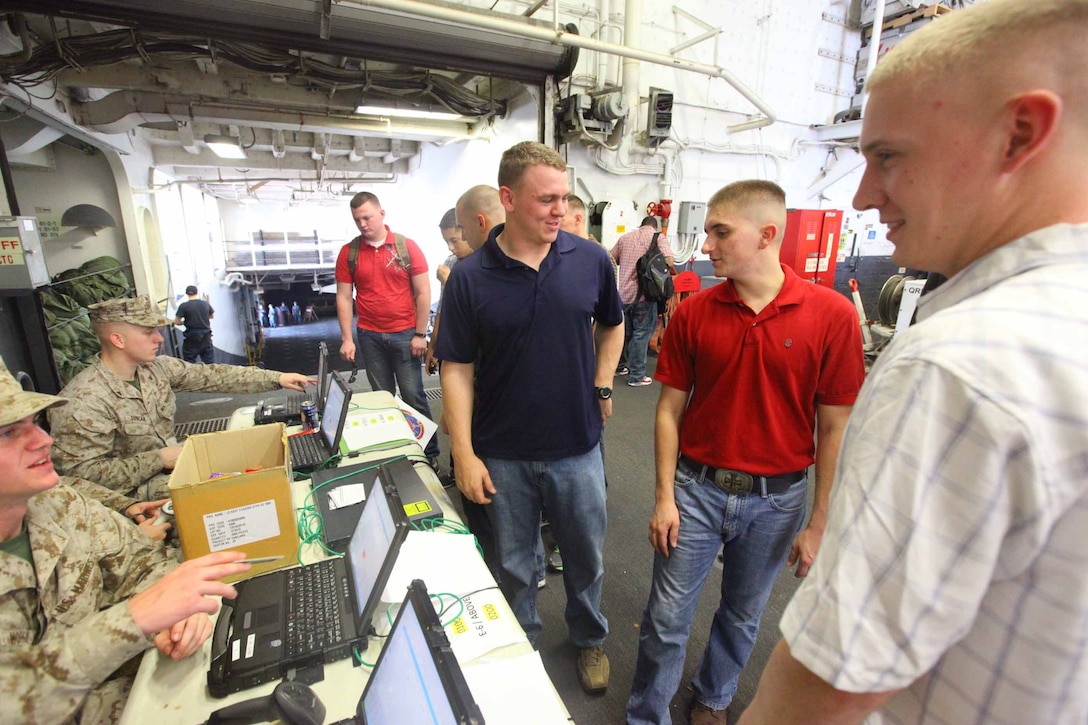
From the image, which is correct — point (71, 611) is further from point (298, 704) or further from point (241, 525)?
point (298, 704)

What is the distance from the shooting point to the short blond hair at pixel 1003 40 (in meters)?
0.40

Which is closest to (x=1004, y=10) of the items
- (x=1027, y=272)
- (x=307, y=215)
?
(x=1027, y=272)

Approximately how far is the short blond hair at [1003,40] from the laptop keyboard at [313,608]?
131cm

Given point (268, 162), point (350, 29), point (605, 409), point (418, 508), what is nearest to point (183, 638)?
point (418, 508)

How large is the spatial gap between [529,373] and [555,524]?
518mm

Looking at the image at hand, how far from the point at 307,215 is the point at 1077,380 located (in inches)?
694

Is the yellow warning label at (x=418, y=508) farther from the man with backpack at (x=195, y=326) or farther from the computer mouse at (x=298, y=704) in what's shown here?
the man with backpack at (x=195, y=326)

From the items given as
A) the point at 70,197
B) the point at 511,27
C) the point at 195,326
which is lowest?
the point at 195,326

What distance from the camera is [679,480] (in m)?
1.38

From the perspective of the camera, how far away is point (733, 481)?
50.1 inches

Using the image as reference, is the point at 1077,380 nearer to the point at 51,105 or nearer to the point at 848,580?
the point at 848,580

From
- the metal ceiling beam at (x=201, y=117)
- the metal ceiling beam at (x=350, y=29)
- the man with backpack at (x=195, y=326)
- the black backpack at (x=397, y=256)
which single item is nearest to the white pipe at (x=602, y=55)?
the metal ceiling beam at (x=350, y=29)

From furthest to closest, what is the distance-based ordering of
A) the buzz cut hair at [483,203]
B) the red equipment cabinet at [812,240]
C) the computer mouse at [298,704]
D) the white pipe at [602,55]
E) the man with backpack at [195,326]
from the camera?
the man with backpack at [195,326] → the red equipment cabinet at [812,240] → the white pipe at [602,55] → the buzz cut hair at [483,203] → the computer mouse at [298,704]

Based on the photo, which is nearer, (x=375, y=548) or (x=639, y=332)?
(x=375, y=548)
